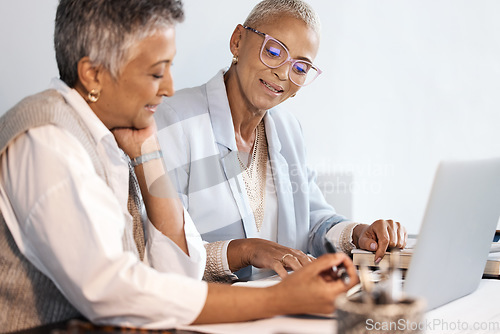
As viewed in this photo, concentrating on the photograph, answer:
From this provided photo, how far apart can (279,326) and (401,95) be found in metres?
2.82

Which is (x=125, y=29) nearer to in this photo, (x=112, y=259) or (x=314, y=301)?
(x=112, y=259)

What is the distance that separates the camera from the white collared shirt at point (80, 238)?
98cm

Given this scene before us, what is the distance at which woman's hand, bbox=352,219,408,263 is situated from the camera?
174cm

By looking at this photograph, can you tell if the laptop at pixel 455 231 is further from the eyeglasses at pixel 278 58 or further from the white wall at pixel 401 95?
the white wall at pixel 401 95

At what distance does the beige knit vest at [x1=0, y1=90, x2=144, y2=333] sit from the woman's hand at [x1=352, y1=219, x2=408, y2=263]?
909 mm

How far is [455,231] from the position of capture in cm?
123

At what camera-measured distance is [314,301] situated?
41.3 inches

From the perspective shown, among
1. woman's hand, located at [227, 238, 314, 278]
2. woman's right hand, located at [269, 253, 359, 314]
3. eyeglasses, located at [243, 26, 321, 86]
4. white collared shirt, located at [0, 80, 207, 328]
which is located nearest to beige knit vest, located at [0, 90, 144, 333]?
white collared shirt, located at [0, 80, 207, 328]

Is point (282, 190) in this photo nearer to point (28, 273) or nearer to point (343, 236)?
point (343, 236)

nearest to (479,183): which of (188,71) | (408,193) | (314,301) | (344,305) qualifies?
(314,301)

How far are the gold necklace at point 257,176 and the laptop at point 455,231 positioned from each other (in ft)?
2.82

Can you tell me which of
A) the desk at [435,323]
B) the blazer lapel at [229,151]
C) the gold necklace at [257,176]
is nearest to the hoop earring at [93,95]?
the desk at [435,323]

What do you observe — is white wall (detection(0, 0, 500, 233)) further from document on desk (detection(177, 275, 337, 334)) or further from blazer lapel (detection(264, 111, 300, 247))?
document on desk (detection(177, 275, 337, 334))

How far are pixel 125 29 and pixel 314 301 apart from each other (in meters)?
→ 0.63
